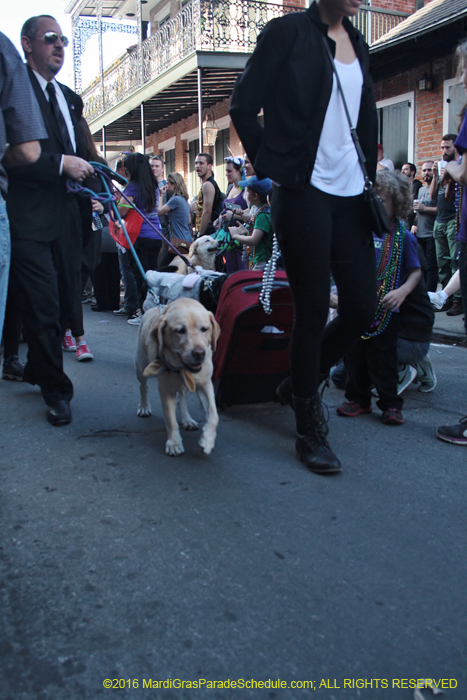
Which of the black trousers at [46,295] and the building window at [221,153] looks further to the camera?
the building window at [221,153]

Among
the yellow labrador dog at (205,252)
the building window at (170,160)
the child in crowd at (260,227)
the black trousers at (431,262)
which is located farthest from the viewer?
the building window at (170,160)

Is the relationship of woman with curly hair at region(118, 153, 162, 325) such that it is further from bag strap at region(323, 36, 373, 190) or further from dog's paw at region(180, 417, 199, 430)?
bag strap at region(323, 36, 373, 190)

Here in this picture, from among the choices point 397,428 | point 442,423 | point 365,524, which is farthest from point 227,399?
point 365,524

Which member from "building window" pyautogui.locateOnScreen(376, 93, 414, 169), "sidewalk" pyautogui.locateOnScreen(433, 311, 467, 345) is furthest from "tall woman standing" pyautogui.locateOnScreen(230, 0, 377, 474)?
"building window" pyautogui.locateOnScreen(376, 93, 414, 169)

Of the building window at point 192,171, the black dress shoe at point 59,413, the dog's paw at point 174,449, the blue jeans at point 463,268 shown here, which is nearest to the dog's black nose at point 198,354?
the dog's paw at point 174,449

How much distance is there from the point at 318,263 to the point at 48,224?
1.69m

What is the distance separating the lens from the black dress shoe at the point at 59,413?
371cm

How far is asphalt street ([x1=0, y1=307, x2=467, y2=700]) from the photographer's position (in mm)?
1646

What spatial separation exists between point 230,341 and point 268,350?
1.08 ft

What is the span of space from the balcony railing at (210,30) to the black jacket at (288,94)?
11245 mm

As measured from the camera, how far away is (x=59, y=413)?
3.73 meters

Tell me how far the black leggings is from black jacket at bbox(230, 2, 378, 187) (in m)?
0.13

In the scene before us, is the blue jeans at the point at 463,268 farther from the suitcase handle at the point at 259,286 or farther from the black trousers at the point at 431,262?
the black trousers at the point at 431,262

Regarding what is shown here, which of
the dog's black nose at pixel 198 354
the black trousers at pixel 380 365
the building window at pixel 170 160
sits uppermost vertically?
the building window at pixel 170 160
